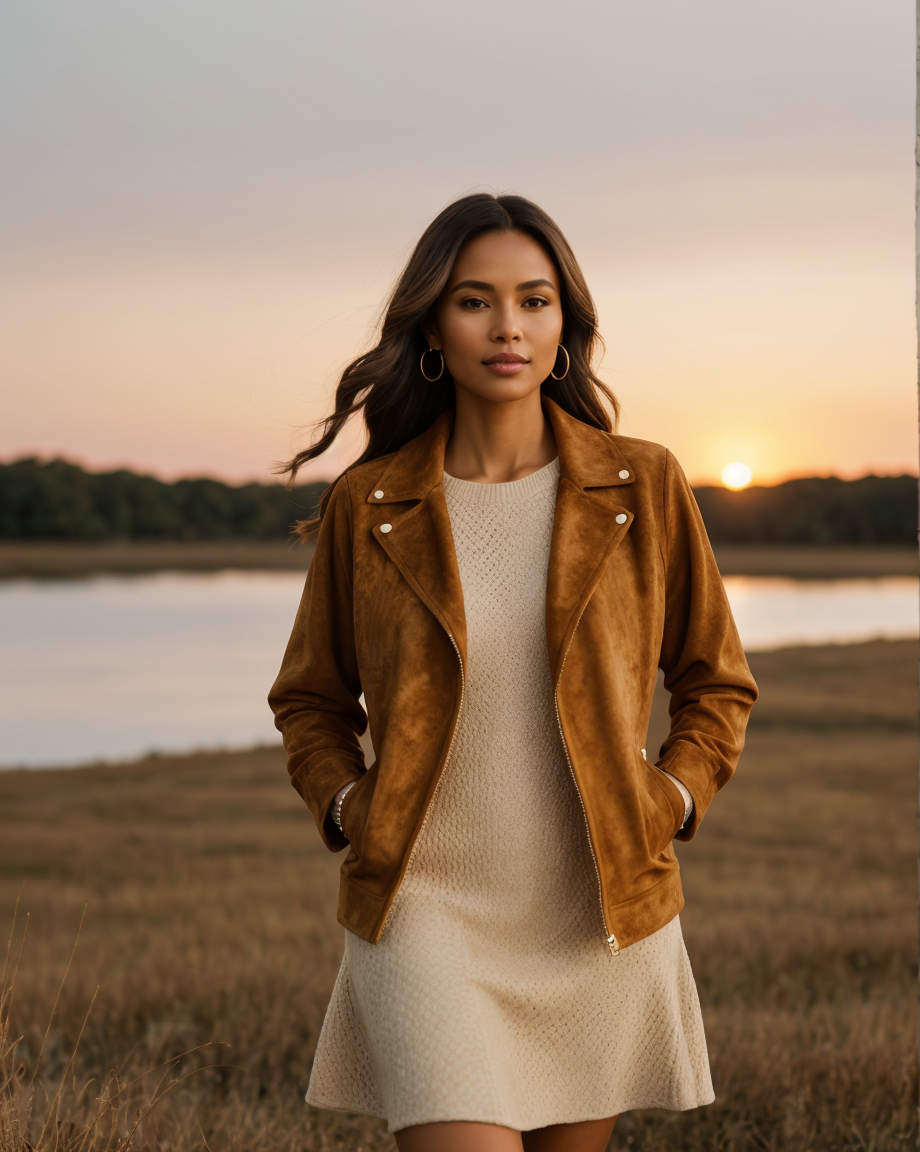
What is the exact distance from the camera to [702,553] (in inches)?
120

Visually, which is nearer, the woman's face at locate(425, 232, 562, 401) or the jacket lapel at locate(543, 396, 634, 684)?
the jacket lapel at locate(543, 396, 634, 684)

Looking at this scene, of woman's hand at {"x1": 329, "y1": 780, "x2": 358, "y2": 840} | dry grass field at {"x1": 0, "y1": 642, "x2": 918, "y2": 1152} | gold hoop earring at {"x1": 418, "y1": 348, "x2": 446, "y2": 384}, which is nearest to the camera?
woman's hand at {"x1": 329, "y1": 780, "x2": 358, "y2": 840}

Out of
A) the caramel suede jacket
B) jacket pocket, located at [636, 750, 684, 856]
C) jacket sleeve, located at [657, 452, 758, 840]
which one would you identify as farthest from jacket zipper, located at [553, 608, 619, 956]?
jacket sleeve, located at [657, 452, 758, 840]

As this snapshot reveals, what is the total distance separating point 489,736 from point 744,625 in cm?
10059

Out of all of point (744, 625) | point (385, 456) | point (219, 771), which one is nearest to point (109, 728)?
point (219, 771)

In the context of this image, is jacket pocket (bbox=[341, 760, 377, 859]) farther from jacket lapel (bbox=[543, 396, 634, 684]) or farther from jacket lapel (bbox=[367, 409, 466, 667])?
jacket lapel (bbox=[543, 396, 634, 684])

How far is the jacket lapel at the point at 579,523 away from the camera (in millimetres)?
2775

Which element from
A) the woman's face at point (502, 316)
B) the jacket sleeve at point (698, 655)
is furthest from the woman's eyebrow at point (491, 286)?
the jacket sleeve at point (698, 655)

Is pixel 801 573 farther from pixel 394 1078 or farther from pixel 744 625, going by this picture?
pixel 394 1078

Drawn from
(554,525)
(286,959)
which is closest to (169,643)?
(286,959)

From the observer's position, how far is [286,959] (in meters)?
8.13

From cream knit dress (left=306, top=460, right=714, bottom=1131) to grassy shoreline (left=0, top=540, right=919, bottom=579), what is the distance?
81.7 m

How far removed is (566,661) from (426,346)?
1.04 m

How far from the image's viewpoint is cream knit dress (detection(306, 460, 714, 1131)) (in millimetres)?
2729
